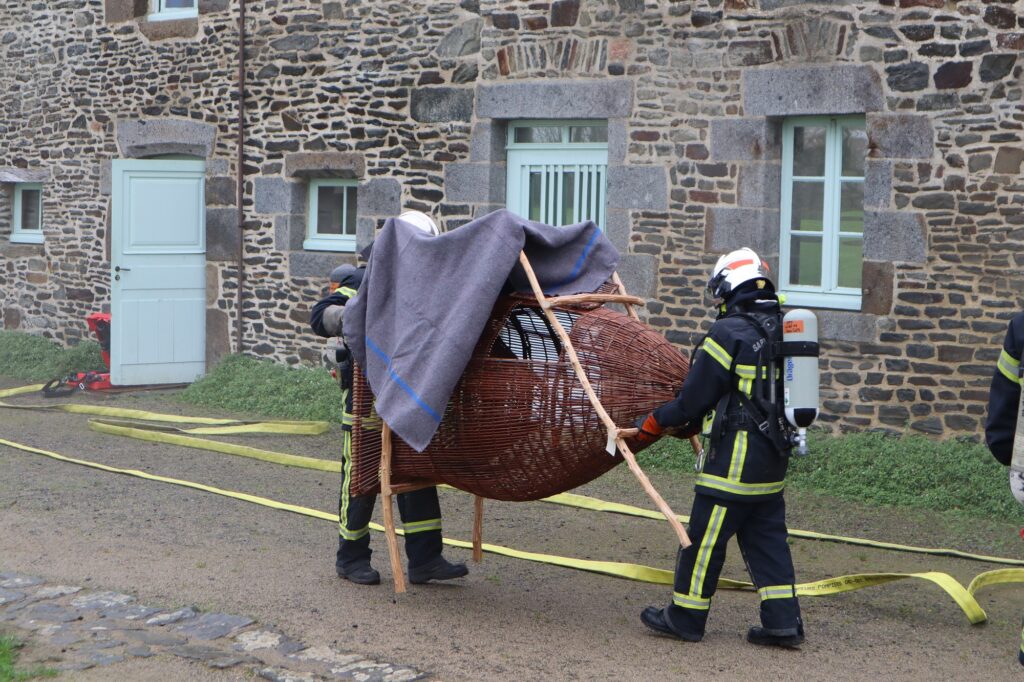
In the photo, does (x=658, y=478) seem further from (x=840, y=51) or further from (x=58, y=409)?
(x=58, y=409)

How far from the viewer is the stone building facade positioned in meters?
8.89

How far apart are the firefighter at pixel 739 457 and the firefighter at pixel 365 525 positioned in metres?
1.36

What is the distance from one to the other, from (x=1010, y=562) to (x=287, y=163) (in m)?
8.13

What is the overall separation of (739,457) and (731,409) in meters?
0.20

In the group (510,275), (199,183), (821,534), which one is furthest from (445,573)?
(199,183)

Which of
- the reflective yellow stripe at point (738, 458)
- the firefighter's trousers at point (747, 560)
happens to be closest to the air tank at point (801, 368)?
the reflective yellow stripe at point (738, 458)

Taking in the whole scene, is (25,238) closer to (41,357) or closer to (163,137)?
(41,357)

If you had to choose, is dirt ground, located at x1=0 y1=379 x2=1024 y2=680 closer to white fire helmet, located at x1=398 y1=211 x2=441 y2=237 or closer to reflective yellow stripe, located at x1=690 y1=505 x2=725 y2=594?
reflective yellow stripe, located at x1=690 y1=505 x2=725 y2=594

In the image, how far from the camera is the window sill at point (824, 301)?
9.57m

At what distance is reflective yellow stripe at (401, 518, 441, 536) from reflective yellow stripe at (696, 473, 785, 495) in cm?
158

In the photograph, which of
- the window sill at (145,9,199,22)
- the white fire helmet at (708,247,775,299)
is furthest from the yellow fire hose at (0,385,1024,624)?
the window sill at (145,9,199,22)

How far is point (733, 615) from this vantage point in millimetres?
5953

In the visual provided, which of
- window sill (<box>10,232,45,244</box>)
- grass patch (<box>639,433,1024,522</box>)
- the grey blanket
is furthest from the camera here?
window sill (<box>10,232,45,244</box>)

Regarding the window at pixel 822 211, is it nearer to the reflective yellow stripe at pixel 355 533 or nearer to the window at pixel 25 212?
the reflective yellow stripe at pixel 355 533
